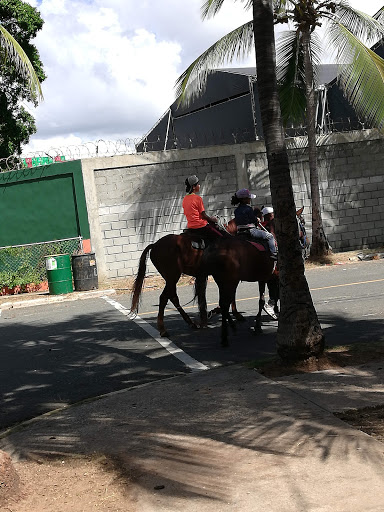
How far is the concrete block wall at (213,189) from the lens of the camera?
19.7 metres

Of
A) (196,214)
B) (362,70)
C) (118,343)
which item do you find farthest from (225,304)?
(362,70)

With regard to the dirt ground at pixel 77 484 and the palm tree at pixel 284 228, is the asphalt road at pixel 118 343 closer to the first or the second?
the palm tree at pixel 284 228

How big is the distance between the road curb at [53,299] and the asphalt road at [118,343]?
1765 mm

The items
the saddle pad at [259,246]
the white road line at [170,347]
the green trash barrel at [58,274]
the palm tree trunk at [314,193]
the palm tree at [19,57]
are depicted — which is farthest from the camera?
the palm tree trunk at [314,193]

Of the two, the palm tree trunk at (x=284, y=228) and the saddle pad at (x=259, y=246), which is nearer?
the palm tree trunk at (x=284, y=228)

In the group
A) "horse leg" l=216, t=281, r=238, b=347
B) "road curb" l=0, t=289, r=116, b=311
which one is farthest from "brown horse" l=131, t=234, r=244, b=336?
"road curb" l=0, t=289, r=116, b=311

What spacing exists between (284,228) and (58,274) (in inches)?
426

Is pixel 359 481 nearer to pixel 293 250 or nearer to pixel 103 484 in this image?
pixel 103 484

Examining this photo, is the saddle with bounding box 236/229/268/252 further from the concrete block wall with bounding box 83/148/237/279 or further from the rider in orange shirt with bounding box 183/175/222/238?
the concrete block wall with bounding box 83/148/237/279

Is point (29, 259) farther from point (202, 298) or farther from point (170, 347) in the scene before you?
point (170, 347)

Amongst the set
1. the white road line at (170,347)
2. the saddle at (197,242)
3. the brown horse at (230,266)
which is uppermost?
the saddle at (197,242)

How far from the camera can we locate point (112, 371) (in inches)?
340

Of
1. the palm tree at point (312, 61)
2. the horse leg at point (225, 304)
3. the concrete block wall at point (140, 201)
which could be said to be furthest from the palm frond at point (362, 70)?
the horse leg at point (225, 304)

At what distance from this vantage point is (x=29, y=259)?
19453 millimetres
